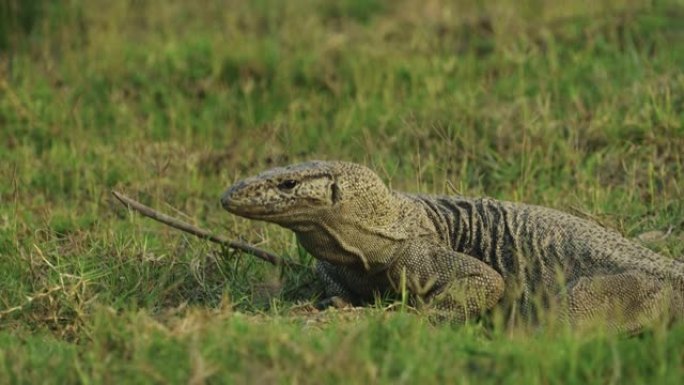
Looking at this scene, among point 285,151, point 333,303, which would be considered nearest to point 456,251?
point 333,303

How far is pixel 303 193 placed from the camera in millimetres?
7164

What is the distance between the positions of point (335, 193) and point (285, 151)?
262 centimetres

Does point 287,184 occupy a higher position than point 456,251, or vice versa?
point 287,184

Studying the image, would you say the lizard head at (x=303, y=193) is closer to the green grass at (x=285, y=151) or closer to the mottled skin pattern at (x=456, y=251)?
the mottled skin pattern at (x=456, y=251)

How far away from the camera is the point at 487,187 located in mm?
10133

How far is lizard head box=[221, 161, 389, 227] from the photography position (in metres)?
7.09

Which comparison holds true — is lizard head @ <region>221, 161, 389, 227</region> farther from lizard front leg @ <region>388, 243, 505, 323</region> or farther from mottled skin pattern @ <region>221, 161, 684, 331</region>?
lizard front leg @ <region>388, 243, 505, 323</region>

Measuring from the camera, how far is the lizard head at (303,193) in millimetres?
7094

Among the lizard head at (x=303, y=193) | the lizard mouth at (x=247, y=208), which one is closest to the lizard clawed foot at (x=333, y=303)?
the lizard head at (x=303, y=193)

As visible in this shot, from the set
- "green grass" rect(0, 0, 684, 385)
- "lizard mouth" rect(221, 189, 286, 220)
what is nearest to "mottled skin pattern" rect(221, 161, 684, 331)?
"lizard mouth" rect(221, 189, 286, 220)

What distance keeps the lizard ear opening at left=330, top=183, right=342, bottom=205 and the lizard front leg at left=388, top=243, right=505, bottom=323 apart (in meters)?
0.47

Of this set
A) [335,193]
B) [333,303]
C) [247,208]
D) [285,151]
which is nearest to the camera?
[247,208]

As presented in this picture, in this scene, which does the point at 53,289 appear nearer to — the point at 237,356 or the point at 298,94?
the point at 237,356

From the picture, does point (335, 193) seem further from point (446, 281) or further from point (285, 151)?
point (285, 151)
